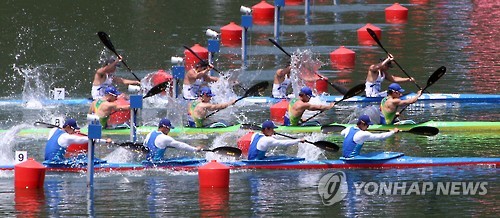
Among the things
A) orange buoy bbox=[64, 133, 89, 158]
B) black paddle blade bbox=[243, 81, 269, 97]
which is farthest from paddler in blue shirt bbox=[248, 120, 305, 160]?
black paddle blade bbox=[243, 81, 269, 97]

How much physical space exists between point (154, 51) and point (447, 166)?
15.4 meters

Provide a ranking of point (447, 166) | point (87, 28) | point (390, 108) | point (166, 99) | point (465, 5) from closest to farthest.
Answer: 1. point (447, 166)
2. point (390, 108)
3. point (166, 99)
4. point (87, 28)
5. point (465, 5)

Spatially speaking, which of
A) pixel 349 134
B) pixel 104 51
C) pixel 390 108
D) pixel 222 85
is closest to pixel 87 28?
pixel 104 51

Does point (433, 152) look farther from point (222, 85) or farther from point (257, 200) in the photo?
point (222, 85)

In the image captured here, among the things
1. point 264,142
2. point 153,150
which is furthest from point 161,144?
point 264,142

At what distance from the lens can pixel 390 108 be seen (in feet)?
101

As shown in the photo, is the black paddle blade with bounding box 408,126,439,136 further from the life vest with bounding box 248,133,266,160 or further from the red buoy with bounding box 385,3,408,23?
the red buoy with bounding box 385,3,408,23

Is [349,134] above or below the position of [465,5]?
below

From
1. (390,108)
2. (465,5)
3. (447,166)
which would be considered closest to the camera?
(447,166)

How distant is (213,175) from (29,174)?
3.14 meters

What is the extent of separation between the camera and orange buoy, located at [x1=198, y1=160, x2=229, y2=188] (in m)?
25.1

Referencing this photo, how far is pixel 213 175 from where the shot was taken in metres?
25.1

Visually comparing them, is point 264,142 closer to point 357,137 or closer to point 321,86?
point 357,137

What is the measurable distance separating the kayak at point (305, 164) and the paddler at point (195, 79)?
287 inches
